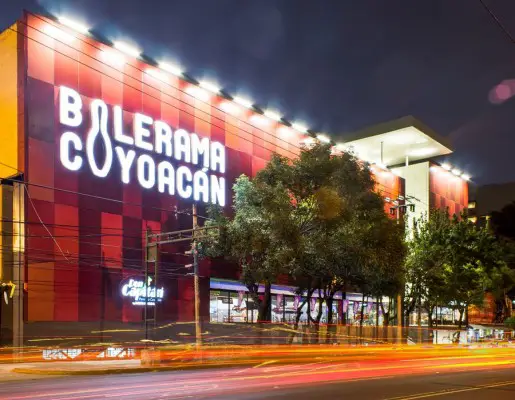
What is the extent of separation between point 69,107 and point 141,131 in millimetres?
4816

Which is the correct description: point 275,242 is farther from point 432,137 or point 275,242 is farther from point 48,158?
point 432,137

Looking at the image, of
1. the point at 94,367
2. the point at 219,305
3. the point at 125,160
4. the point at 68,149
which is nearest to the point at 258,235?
A: the point at 125,160

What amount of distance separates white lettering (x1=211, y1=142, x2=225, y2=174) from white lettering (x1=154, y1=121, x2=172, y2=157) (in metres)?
3.88

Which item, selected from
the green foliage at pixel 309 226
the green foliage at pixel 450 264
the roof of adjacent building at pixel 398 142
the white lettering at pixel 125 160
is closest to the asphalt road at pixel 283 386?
the green foliage at pixel 309 226

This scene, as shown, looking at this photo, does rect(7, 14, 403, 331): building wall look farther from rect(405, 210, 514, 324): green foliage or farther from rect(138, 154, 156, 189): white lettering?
rect(405, 210, 514, 324): green foliage

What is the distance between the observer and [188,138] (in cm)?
3775

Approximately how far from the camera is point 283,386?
17.5 meters

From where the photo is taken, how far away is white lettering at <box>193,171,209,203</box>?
37938 mm

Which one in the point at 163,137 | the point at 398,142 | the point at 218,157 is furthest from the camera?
the point at 398,142

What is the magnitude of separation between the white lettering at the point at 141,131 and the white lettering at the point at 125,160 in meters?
0.85

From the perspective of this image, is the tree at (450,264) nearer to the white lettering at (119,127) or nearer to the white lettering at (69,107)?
the white lettering at (119,127)

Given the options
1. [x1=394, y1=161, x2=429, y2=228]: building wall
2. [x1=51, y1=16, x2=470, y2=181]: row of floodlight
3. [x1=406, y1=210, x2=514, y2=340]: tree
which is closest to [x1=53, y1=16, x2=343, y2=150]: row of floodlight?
[x1=51, y1=16, x2=470, y2=181]: row of floodlight

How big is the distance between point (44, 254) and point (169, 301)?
8.72 meters

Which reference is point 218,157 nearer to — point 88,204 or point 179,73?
point 179,73
